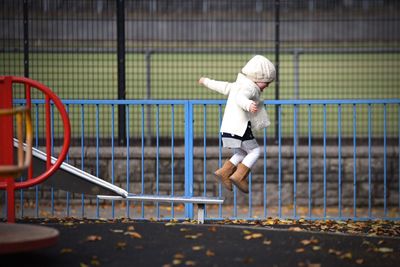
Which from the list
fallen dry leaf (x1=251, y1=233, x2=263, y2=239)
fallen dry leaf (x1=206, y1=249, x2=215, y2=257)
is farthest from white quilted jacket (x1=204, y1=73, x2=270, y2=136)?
fallen dry leaf (x1=206, y1=249, x2=215, y2=257)

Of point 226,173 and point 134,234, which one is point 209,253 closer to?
point 134,234

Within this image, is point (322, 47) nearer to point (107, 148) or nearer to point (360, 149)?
point (360, 149)

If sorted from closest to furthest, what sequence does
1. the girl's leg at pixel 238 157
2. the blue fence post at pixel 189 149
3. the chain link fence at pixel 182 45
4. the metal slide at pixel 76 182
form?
the metal slide at pixel 76 182, the girl's leg at pixel 238 157, the blue fence post at pixel 189 149, the chain link fence at pixel 182 45

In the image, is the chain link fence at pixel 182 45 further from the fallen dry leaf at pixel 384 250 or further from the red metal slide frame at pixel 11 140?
the fallen dry leaf at pixel 384 250

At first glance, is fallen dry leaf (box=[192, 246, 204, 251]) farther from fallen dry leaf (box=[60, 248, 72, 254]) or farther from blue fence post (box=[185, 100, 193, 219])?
blue fence post (box=[185, 100, 193, 219])

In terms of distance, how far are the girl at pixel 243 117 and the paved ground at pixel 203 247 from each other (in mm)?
943

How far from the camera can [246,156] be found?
9273 millimetres

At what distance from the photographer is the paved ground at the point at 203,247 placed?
725 cm

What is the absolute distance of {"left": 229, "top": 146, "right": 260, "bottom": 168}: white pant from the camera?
9227mm

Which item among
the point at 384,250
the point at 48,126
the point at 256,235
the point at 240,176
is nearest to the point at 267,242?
the point at 256,235

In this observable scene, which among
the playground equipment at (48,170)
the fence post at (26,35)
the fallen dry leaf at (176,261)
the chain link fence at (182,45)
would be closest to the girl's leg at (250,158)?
the playground equipment at (48,170)

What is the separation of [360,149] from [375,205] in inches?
28.2

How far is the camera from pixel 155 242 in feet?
25.6

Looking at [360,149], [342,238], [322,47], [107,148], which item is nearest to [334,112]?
[322,47]
